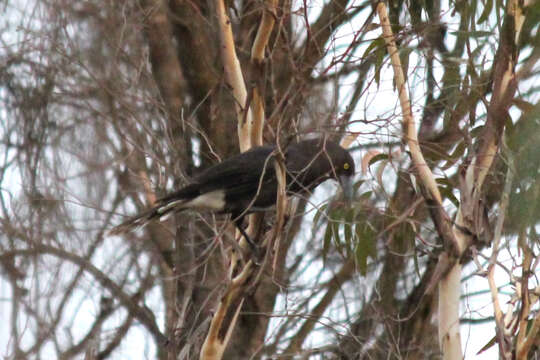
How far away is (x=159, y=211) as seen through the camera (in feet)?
13.4

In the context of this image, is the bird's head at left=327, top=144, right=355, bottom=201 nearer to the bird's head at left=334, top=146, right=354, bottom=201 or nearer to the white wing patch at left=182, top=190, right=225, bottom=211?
the bird's head at left=334, top=146, right=354, bottom=201

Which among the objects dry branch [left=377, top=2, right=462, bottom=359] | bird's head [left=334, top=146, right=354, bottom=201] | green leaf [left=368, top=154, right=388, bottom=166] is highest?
bird's head [left=334, top=146, right=354, bottom=201]

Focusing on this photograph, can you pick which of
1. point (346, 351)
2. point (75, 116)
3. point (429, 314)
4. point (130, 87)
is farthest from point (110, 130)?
point (429, 314)

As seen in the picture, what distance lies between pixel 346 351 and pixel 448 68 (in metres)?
1.30

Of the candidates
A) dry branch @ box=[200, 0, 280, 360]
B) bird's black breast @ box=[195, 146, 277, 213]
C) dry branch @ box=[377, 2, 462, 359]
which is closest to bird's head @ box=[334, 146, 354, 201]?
bird's black breast @ box=[195, 146, 277, 213]

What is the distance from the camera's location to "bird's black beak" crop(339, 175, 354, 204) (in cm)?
411

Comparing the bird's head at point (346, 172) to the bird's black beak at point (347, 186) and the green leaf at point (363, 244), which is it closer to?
the bird's black beak at point (347, 186)

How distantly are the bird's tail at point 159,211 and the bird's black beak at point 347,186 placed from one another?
2.35 feet

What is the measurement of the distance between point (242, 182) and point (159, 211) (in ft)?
1.35

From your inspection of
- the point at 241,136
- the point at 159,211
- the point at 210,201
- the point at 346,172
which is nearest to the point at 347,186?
the point at 346,172

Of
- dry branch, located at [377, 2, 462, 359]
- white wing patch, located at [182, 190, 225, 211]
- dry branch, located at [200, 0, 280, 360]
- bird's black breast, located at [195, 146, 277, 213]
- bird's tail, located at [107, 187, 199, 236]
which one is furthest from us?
white wing patch, located at [182, 190, 225, 211]

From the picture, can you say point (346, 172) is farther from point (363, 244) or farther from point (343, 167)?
point (363, 244)

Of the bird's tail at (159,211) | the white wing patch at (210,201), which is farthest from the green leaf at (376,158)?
the bird's tail at (159,211)

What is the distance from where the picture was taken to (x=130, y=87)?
4434 mm
